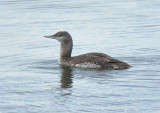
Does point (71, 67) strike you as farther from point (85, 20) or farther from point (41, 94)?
point (85, 20)

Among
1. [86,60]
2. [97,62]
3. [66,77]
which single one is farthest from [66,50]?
[66,77]

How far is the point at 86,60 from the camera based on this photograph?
15.8 meters

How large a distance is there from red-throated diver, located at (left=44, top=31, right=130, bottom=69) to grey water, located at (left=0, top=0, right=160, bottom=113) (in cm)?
24

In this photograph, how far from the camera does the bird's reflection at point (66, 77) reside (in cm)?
1404

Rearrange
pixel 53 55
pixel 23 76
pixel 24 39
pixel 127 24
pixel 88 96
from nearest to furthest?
pixel 88 96
pixel 23 76
pixel 53 55
pixel 24 39
pixel 127 24

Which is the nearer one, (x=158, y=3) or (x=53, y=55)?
(x=53, y=55)

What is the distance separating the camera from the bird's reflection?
1404cm

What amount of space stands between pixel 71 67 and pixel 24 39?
Result: 13.9ft

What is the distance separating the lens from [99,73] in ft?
49.4

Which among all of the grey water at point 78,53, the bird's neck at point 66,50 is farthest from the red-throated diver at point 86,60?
the grey water at point 78,53

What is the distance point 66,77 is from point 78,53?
330 centimetres

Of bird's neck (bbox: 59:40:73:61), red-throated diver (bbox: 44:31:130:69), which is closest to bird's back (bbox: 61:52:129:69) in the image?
red-throated diver (bbox: 44:31:130:69)

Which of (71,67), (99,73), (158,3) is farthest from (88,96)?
(158,3)

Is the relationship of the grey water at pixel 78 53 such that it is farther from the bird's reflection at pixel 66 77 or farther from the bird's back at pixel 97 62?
the bird's back at pixel 97 62
